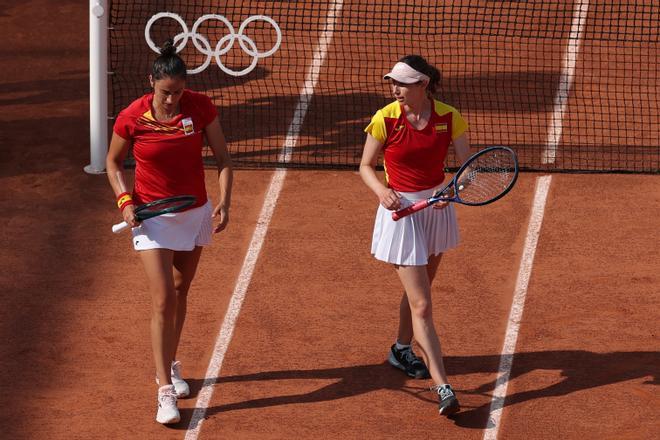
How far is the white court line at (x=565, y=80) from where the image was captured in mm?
13500

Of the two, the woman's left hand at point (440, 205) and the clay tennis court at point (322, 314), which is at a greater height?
the woman's left hand at point (440, 205)

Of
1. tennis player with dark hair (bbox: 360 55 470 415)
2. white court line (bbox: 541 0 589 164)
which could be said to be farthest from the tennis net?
tennis player with dark hair (bbox: 360 55 470 415)

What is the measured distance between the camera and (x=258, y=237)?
1157 centimetres

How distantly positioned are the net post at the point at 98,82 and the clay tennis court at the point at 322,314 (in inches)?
10.1

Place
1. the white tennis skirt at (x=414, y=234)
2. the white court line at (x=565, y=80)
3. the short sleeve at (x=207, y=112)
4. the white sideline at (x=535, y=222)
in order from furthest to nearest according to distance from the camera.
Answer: the white court line at (x=565, y=80) < the white sideline at (x=535, y=222) < the white tennis skirt at (x=414, y=234) < the short sleeve at (x=207, y=112)

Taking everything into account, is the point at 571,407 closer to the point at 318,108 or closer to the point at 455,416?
the point at 455,416

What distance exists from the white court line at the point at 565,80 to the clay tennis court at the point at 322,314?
708 millimetres

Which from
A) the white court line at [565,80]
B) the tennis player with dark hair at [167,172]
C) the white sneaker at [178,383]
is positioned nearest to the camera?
the tennis player with dark hair at [167,172]

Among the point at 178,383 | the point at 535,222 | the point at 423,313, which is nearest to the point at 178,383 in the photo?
the point at 178,383

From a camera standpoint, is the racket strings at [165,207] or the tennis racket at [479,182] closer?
the racket strings at [165,207]

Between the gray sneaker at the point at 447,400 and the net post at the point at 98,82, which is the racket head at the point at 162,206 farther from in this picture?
the net post at the point at 98,82

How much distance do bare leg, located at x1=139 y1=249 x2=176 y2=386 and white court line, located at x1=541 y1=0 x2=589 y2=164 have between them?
563 cm

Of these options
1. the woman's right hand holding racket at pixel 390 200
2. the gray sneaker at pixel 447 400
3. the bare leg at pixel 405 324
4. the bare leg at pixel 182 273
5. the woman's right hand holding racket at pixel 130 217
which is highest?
the woman's right hand holding racket at pixel 390 200

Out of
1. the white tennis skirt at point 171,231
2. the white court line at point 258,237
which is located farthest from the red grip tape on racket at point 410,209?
the white court line at point 258,237
